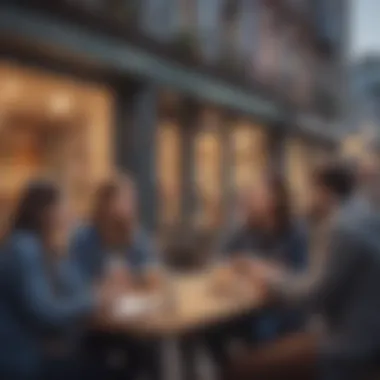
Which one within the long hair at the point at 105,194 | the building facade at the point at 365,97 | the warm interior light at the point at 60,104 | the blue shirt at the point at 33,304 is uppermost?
the building facade at the point at 365,97

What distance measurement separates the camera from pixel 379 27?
132cm

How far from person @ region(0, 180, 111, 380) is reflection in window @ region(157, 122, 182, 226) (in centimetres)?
17

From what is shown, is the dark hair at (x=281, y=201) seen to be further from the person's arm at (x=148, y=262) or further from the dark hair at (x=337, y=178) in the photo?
the person's arm at (x=148, y=262)

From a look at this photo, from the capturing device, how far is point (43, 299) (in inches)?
46.7

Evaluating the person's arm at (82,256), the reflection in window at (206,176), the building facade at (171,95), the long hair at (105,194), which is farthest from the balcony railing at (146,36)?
the person's arm at (82,256)

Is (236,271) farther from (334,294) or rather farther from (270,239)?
(334,294)

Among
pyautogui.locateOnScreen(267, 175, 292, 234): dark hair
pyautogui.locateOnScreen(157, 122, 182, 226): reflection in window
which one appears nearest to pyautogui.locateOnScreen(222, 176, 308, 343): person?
pyautogui.locateOnScreen(267, 175, 292, 234): dark hair

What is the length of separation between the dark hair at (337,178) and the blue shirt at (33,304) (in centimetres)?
46

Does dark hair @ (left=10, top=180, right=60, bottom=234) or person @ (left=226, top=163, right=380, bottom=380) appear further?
person @ (left=226, top=163, right=380, bottom=380)

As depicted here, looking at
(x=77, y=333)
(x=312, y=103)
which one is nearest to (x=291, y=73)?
(x=312, y=103)

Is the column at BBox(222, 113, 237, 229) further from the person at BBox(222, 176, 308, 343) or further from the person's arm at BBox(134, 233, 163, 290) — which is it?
the person's arm at BBox(134, 233, 163, 290)

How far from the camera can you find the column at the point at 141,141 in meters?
1.20

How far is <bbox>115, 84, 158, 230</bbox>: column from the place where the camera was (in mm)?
1197

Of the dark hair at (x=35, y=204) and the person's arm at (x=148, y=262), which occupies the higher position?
the dark hair at (x=35, y=204)
